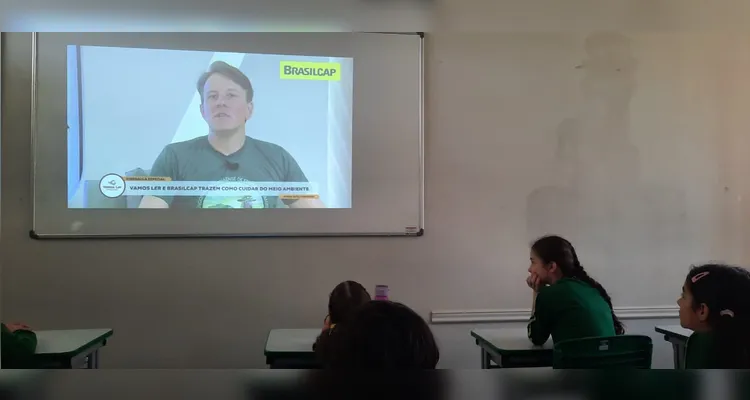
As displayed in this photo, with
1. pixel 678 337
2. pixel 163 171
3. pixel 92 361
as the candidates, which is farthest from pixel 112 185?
pixel 678 337

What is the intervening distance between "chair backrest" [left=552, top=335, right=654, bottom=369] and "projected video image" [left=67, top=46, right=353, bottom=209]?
156cm

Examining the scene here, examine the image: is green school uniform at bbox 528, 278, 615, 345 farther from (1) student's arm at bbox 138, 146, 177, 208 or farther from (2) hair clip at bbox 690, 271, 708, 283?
(1) student's arm at bbox 138, 146, 177, 208

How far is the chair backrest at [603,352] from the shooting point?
79.5 inches

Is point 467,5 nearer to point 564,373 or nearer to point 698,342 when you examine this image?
point 564,373

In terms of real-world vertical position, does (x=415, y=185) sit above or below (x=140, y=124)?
below

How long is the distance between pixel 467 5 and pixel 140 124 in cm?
277

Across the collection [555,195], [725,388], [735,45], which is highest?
[735,45]

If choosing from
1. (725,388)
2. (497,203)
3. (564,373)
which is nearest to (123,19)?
(564,373)

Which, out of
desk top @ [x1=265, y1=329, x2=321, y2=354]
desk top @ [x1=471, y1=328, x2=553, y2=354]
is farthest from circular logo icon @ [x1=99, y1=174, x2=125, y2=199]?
desk top @ [x1=471, y1=328, x2=553, y2=354]

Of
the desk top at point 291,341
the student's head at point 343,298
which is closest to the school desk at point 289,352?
the desk top at point 291,341

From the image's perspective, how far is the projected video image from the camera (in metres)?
3.03

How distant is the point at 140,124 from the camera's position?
3053mm

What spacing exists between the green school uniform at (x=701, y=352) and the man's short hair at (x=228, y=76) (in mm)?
2451

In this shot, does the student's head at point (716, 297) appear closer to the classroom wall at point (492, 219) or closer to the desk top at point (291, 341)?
the desk top at point (291, 341)
